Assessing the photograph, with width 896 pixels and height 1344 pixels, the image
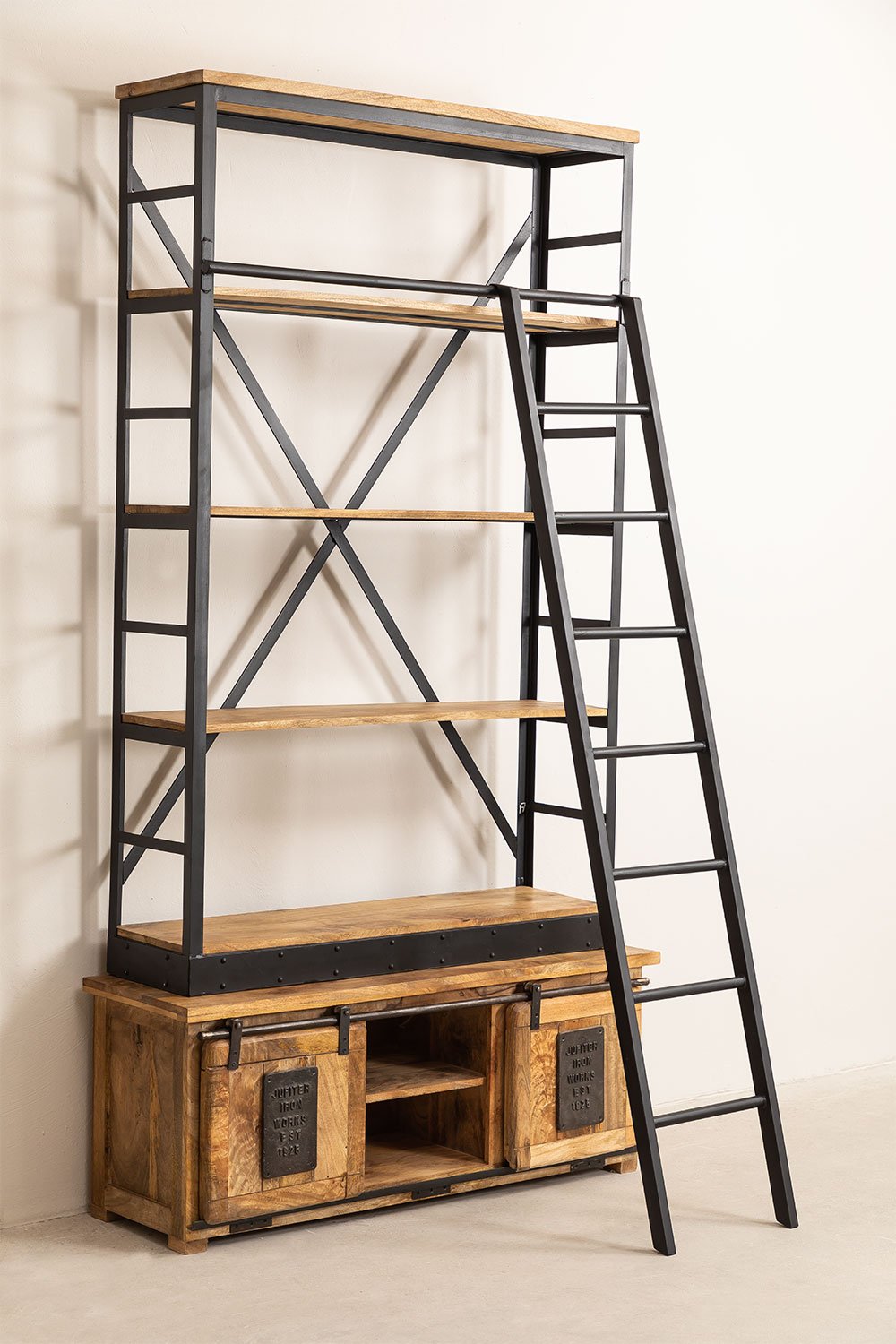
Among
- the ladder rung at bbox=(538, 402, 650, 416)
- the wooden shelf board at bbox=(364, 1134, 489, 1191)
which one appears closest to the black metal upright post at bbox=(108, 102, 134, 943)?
the wooden shelf board at bbox=(364, 1134, 489, 1191)

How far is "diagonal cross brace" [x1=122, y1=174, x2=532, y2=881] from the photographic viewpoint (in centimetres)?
443

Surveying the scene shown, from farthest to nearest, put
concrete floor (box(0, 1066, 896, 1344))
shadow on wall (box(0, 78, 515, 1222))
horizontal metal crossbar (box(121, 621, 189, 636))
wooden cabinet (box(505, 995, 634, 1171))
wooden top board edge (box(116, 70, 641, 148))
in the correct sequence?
wooden cabinet (box(505, 995, 634, 1171)), shadow on wall (box(0, 78, 515, 1222)), horizontal metal crossbar (box(121, 621, 189, 636)), wooden top board edge (box(116, 70, 641, 148)), concrete floor (box(0, 1066, 896, 1344))

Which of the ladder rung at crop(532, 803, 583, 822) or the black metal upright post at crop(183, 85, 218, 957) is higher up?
the black metal upright post at crop(183, 85, 218, 957)

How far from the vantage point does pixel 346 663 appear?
486cm

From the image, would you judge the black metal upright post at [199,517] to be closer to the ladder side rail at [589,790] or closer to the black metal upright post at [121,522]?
the black metal upright post at [121,522]

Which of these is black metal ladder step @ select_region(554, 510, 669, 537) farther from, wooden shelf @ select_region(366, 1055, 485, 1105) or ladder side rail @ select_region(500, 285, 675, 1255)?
wooden shelf @ select_region(366, 1055, 485, 1105)

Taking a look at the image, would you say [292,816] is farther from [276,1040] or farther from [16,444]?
[16,444]

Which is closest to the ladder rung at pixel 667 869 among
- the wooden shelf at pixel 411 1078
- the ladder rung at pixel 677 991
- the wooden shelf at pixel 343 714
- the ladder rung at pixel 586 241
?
the ladder rung at pixel 677 991

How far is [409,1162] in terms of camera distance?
4574mm

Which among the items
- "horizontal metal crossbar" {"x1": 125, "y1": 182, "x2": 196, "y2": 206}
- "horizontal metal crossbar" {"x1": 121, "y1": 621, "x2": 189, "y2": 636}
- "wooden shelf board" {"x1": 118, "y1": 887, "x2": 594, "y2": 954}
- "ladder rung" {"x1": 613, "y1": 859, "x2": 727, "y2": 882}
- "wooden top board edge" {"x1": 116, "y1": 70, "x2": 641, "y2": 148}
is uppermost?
"wooden top board edge" {"x1": 116, "y1": 70, "x2": 641, "y2": 148}

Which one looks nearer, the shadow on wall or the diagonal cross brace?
the shadow on wall

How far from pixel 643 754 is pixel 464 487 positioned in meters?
1.11

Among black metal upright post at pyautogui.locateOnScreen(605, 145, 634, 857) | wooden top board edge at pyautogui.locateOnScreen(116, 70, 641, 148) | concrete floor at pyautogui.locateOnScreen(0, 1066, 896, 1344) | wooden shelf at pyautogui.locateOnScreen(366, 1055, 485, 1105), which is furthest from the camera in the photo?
black metal upright post at pyautogui.locateOnScreen(605, 145, 634, 857)

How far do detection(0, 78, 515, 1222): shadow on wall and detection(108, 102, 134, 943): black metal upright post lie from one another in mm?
59
